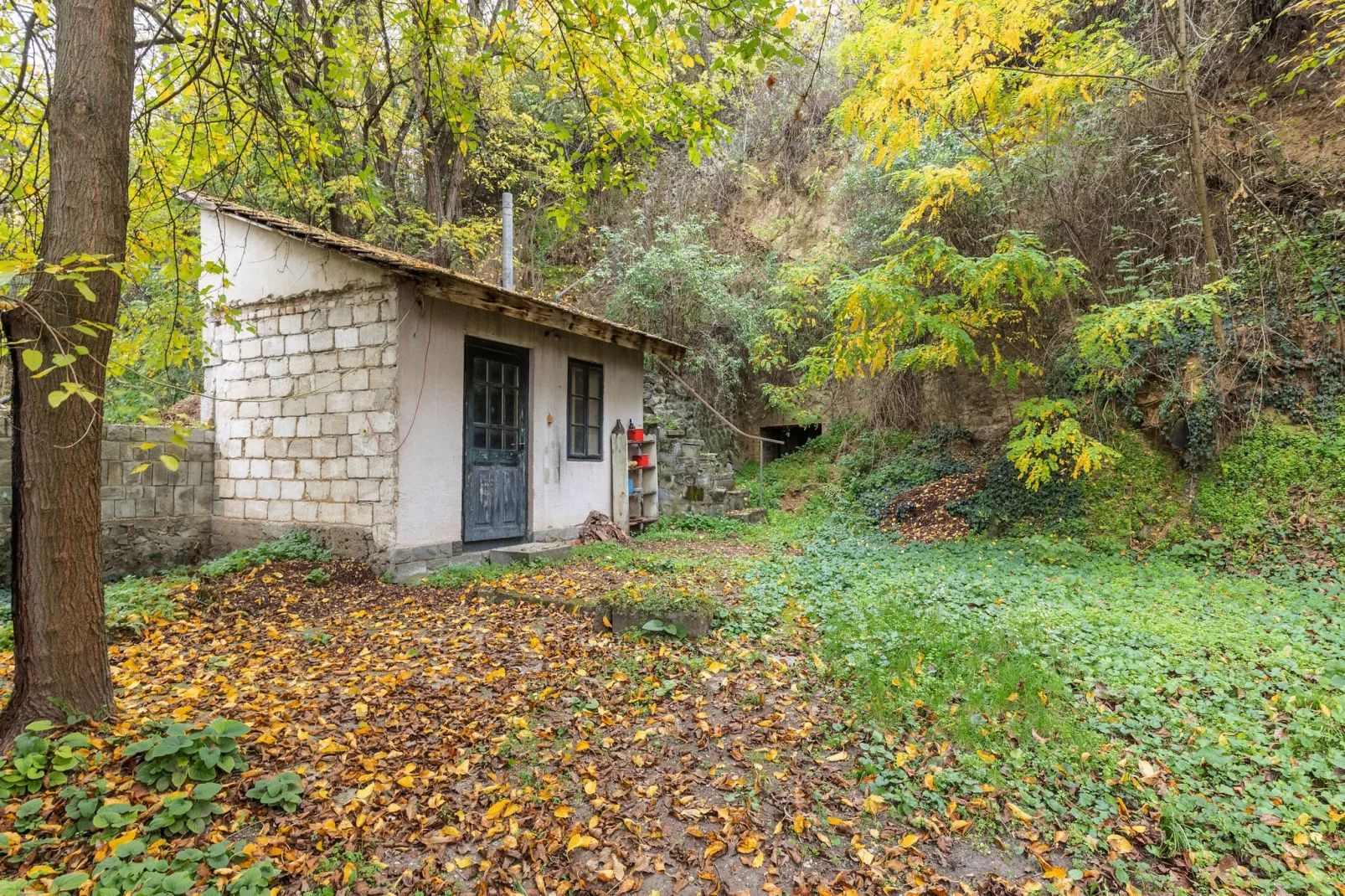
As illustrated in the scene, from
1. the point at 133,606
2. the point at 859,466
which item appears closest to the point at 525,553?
the point at 133,606

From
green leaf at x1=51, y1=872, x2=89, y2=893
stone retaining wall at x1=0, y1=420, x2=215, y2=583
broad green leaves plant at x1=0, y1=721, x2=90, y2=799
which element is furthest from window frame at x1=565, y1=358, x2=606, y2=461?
green leaf at x1=51, y1=872, x2=89, y2=893

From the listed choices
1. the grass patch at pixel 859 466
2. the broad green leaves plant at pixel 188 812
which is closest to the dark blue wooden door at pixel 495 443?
the broad green leaves plant at pixel 188 812

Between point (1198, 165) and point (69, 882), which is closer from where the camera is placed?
point (69, 882)

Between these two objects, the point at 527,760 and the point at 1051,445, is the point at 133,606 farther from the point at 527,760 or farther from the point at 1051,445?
the point at 1051,445

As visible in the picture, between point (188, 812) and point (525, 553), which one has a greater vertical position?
point (525, 553)

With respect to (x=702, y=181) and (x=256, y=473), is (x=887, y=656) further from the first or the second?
(x=702, y=181)

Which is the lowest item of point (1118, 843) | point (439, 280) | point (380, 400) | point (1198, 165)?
point (1118, 843)

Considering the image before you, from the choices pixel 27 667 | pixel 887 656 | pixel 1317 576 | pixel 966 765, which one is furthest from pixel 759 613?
pixel 1317 576

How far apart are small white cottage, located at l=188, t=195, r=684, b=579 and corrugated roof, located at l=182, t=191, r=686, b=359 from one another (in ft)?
0.07

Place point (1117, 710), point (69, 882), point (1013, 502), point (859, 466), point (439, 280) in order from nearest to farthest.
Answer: point (69, 882) < point (1117, 710) < point (439, 280) < point (1013, 502) < point (859, 466)

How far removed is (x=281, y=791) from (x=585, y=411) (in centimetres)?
670

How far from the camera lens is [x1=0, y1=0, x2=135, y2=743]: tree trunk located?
268 centimetres

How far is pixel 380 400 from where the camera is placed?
6.47m

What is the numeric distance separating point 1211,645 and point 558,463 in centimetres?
670
